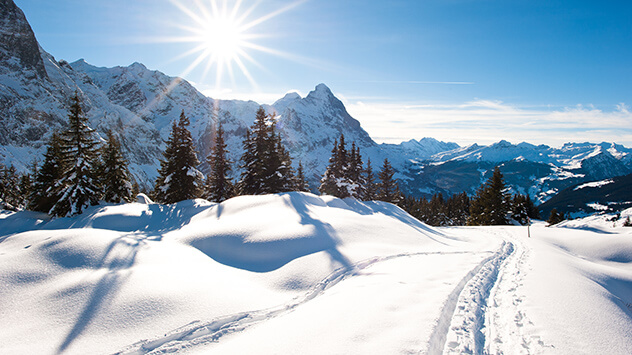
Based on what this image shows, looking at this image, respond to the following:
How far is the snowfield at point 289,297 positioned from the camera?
554 cm

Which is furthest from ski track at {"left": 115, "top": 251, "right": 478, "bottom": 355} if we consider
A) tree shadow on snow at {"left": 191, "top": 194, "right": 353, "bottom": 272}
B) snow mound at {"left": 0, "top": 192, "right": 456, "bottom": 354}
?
tree shadow on snow at {"left": 191, "top": 194, "right": 353, "bottom": 272}

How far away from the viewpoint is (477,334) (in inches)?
227

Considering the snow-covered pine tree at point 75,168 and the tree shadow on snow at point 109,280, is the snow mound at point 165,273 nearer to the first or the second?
the tree shadow on snow at point 109,280

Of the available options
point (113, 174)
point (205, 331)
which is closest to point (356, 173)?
point (113, 174)

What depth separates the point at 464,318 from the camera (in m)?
6.41

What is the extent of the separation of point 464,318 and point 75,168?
26.6 metres

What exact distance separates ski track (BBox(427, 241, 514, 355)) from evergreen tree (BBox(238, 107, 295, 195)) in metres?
22.3

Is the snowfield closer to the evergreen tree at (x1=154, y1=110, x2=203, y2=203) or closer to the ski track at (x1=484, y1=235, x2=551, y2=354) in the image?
the ski track at (x1=484, y1=235, x2=551, y2=354)

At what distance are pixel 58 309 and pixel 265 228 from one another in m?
7.49

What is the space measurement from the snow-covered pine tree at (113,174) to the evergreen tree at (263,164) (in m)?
12.0

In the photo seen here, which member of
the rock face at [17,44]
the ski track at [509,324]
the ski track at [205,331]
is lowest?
the ski track at [509,324]

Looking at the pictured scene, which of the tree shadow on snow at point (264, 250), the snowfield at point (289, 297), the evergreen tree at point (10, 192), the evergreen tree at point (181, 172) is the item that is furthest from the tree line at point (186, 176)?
the tree shadow on snow at point (264, 250)

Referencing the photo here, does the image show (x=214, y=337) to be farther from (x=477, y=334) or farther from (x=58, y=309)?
(x=477, y=334)

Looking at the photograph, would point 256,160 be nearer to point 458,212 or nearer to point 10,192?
point 10,192
